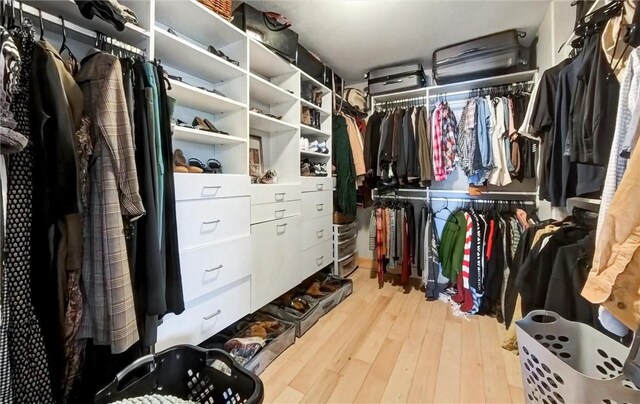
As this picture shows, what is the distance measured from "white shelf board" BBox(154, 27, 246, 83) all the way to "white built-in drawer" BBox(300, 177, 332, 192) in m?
0.89

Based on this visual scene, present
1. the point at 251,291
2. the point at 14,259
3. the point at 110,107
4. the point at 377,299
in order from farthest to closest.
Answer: the point at 377,299 → the point at 251,291 → the point at 110,107 → the point at 14,259

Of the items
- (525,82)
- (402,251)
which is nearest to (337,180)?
(402,251)

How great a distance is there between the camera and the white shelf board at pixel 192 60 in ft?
3.96

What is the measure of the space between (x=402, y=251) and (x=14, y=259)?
7.64 feet

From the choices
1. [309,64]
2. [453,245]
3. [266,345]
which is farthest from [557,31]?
[266,345]

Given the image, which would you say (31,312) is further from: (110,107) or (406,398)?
(406,398)

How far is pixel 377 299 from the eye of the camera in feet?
7.41

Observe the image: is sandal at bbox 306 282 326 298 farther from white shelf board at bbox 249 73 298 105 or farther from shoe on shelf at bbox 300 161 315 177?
white shelf board at bbox 249 73 298 105

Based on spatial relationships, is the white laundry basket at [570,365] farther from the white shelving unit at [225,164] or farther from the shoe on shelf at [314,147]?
the shoe on shelf at [314,147]

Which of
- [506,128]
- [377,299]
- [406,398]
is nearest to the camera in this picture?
[406,398]

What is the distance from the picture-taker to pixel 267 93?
6.17 feet

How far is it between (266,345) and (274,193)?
0.91 m

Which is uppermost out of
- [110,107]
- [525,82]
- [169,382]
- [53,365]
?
[525,82]

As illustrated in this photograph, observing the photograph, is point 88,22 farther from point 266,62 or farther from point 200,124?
point 266,62
